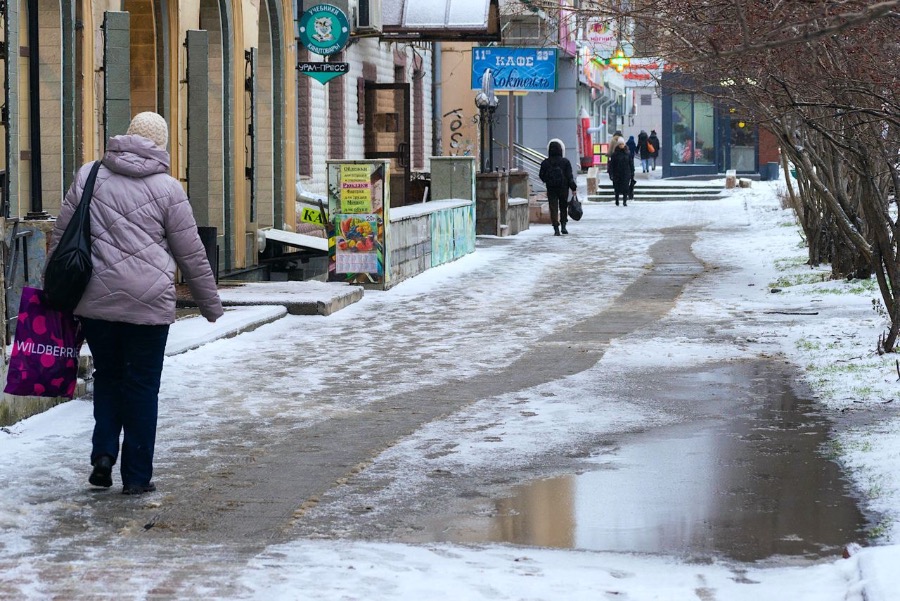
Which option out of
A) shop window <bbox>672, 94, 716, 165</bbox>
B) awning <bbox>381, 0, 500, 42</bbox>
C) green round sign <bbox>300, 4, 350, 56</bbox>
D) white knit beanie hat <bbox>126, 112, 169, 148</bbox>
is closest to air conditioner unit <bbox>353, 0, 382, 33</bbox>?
awning <bbox>381, 0, 500, 42</bbox>

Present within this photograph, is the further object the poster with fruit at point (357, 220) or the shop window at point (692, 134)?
the shop window at point (692, 134)

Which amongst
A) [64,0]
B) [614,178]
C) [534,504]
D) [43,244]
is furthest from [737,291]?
[614,178]

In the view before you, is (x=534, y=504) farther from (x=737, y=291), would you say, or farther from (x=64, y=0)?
(x=737, y=291)

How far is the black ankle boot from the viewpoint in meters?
6.87

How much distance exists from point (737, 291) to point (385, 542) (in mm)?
11544

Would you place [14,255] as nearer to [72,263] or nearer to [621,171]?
[72,263]

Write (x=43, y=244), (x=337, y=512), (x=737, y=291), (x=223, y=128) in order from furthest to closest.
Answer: (x=223, y=128) → (x=737, y=291) → (x=43, y=244) → (x=337, y=512)

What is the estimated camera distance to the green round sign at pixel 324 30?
20.5 metres

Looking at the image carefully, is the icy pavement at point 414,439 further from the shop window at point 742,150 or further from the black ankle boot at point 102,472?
the shop window at point 742,150

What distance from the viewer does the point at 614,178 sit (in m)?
39.3

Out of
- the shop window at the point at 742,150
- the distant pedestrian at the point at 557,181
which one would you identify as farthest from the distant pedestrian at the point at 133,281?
the shop window at the point at 742,150

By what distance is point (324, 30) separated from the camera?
2059 cm

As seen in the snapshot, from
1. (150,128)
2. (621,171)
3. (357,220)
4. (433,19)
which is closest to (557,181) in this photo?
(433,19)

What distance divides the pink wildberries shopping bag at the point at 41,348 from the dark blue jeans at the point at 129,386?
0.37 ft
